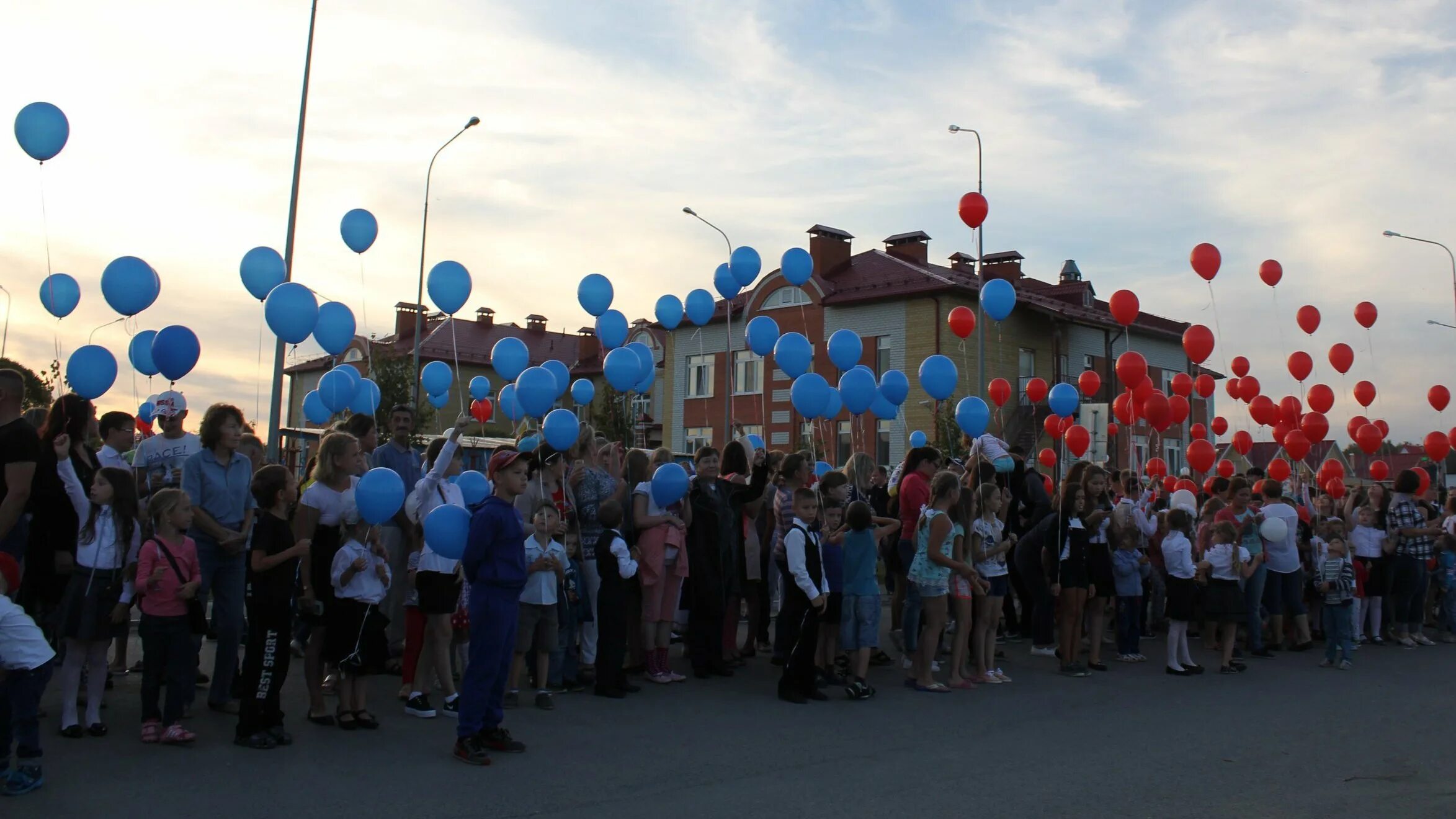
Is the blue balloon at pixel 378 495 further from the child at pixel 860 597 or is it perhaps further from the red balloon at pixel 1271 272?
the red balloon at pixel 1271 272

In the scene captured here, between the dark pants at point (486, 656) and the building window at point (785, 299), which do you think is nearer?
the dark pants at point (486, 656)

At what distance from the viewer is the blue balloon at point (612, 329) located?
41.2 ft

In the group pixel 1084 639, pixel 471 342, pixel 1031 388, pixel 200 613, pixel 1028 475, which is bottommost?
pixel 1084 639

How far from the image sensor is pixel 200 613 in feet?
21.5

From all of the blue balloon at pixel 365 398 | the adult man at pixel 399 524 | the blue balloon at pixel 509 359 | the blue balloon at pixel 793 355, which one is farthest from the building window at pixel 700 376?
the adult man at pixel 399 524

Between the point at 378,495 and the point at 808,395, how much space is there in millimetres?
6231

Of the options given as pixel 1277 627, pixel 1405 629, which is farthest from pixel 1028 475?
pixel 1405 629

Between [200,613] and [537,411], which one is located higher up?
[537,411]

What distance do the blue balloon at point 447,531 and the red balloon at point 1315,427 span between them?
14.9 m

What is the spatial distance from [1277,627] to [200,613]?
431 inches

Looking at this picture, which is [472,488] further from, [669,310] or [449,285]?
[669,310]

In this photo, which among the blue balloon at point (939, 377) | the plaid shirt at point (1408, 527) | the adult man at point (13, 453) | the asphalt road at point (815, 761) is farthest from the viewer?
the plaid shirt at point (1408, 527)

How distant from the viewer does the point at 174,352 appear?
8500 millimetres

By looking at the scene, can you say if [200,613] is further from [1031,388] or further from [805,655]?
[1031,388]
